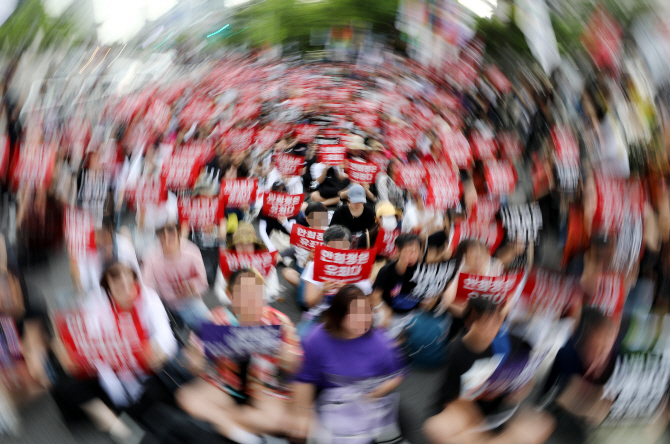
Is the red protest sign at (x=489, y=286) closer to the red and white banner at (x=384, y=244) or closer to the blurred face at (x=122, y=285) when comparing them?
the red and white banner at (x=384, y=244)

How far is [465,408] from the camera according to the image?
7.36 feet

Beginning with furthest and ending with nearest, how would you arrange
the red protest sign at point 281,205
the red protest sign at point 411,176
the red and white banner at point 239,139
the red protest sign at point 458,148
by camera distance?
the red and white banner at point 239,139, the red protest sign at point 411,176, the red protest sign at point 458,148, the red protest sign at point 281,205

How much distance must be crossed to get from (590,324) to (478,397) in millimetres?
772

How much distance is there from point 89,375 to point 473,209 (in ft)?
14.6

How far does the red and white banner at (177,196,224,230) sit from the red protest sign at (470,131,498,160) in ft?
11.2

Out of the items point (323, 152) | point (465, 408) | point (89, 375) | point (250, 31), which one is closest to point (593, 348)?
point (465, 408)

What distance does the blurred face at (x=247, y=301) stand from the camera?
7.87 feet

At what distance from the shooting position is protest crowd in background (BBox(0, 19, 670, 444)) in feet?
7.50

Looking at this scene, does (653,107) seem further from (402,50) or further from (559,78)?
(402,50)

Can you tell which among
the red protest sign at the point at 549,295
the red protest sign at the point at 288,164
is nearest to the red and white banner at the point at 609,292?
the red protest sign at the point at 549,295

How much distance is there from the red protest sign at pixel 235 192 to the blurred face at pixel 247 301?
10.6 feet

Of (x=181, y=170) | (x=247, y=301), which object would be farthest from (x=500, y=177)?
(x=181, y=170)

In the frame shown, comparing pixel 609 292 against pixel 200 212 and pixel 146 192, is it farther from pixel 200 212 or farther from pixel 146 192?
pixel 146 192

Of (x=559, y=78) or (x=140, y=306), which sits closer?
(x=140, y=306)
